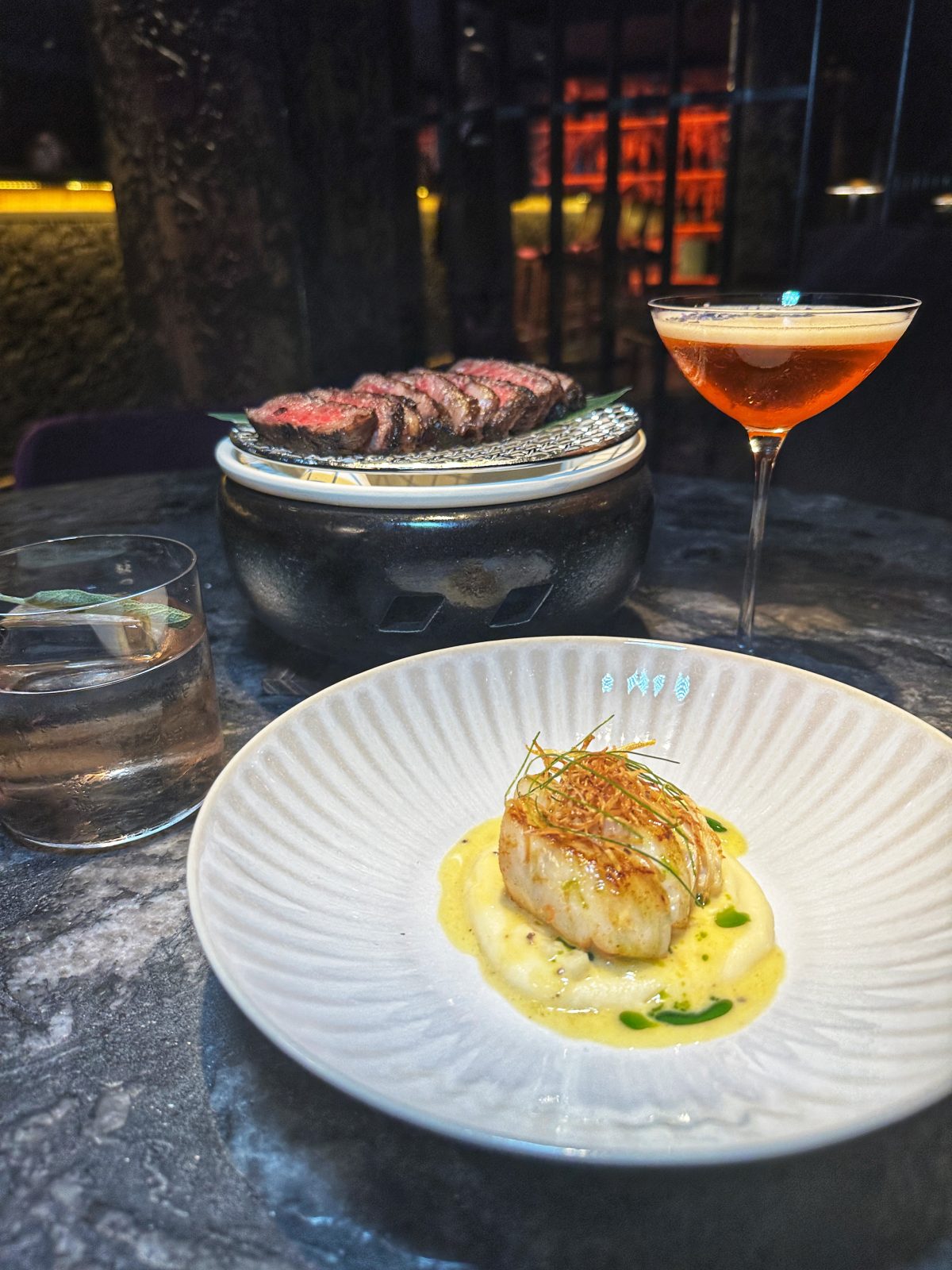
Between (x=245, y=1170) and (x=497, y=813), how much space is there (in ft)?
1.40

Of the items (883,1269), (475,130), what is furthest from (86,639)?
(475,130)

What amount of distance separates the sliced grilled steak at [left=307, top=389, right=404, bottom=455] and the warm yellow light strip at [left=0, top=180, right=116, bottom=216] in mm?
5892

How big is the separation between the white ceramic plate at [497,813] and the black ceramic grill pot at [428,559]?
0.13 metres

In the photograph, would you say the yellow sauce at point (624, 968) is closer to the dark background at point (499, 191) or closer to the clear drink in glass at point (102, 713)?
the clear drink in glass at point (102, 713)

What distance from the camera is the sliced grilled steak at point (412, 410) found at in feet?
4.20

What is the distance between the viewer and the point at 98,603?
855 millimetres

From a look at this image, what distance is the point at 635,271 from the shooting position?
4.24m

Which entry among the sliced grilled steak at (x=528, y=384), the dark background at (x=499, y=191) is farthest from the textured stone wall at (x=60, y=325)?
the sliced grilled steak at (x=528, y=384)

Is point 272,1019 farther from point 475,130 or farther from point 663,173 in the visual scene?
point 475,130

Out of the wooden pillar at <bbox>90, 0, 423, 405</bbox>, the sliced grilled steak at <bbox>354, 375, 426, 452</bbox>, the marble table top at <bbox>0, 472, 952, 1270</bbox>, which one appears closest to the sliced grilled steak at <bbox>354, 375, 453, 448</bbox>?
the sliced grilled steak at <bbox>354, 375, 426, 452</bbox>

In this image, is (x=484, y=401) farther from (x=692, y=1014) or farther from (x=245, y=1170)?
(x=245, y=1170)

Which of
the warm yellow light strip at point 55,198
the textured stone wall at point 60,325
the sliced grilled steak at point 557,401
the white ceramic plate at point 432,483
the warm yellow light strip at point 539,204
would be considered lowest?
the textured stone wall at point 60,325

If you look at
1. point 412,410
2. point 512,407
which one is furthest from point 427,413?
point 512,407

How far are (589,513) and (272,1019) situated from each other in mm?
753
